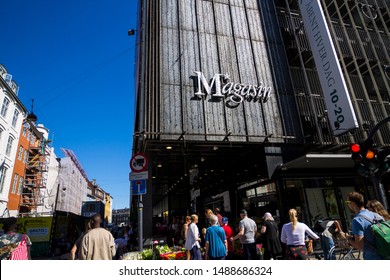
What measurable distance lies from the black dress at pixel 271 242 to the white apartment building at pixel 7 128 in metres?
31.3

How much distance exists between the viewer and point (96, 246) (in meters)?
4.76

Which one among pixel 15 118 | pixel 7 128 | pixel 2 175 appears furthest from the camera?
pixel 15 118

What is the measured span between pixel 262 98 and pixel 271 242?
841cm

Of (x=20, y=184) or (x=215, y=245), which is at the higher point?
(x=20, y=184)

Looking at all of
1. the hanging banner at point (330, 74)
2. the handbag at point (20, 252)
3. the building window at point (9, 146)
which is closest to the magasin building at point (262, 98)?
the hanging banner at point (330, 74)

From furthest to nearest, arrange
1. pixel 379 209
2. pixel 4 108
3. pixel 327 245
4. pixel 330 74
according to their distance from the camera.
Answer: pixel 4 108
pixel 330 74
pixel 327 245
pixel 379 209

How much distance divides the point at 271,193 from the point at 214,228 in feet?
31.0

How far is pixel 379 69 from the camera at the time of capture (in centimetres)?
1673

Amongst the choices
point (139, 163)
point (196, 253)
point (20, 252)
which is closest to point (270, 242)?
point (196, 253)

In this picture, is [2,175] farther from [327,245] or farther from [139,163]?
[327,245]

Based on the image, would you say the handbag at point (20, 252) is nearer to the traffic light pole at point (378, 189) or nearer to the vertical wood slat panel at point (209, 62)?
the vertical wood slat panel at point (209, 62)
